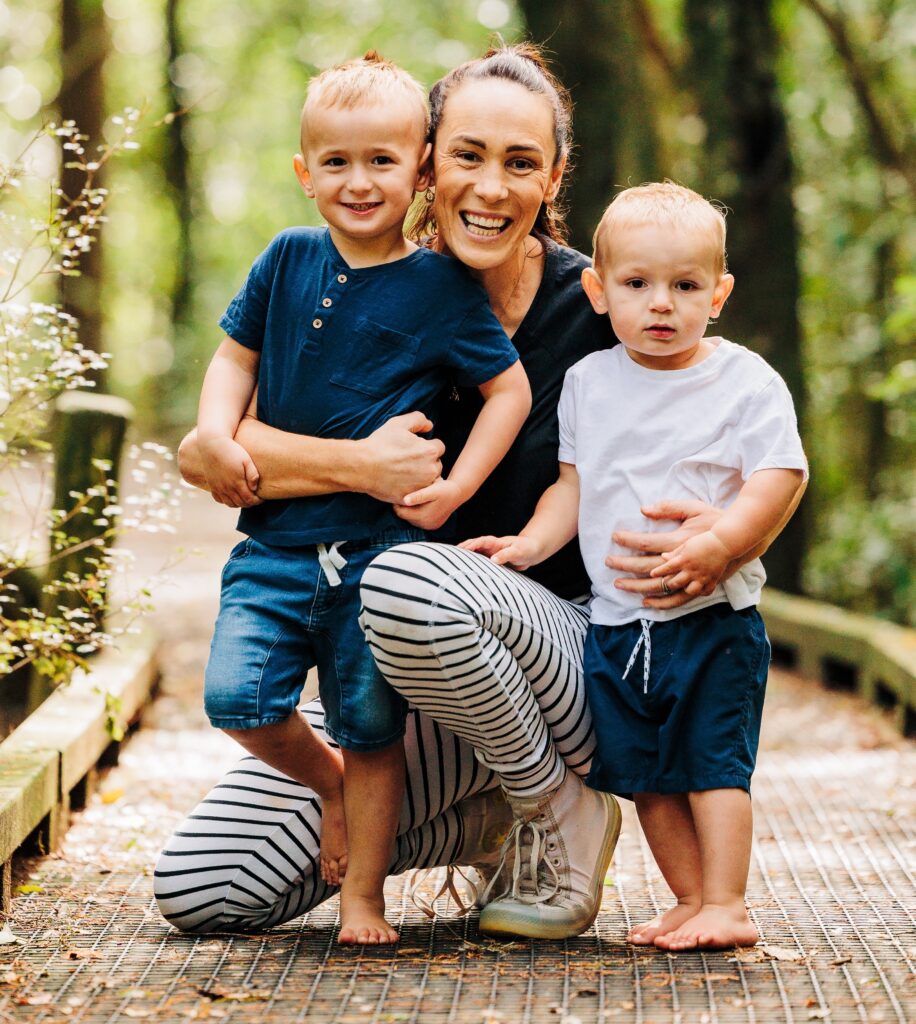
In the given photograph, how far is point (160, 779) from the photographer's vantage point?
14.3 ft

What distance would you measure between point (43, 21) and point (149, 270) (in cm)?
846

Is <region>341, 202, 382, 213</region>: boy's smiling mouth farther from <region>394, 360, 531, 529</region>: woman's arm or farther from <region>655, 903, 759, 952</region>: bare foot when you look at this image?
<region>655, 903, 759, 952</region>: bare foot

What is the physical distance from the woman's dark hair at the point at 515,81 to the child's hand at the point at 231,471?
0.70 metres

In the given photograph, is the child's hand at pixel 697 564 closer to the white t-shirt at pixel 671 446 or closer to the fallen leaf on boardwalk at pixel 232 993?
the white t-shirt at pixel 671 446

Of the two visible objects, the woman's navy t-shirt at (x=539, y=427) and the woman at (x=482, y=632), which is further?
the woman's navy t-shirt at (x=539, y=427)

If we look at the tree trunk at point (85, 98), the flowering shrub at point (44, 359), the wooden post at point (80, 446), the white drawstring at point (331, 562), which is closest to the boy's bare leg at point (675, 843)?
the white drawstring at point (331, 562)

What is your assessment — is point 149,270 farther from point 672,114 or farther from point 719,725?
point 719,725

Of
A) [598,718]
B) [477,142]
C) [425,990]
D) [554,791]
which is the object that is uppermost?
[477,142]

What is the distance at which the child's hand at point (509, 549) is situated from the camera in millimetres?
2572

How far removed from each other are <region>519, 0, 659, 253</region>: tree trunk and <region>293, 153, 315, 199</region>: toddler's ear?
17.0 ft

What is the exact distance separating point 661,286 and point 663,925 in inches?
45.1

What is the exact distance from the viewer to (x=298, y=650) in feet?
8.40

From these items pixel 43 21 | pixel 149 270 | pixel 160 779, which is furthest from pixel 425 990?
pixel 149 270

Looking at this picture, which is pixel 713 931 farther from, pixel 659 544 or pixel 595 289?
pixel 595 289
